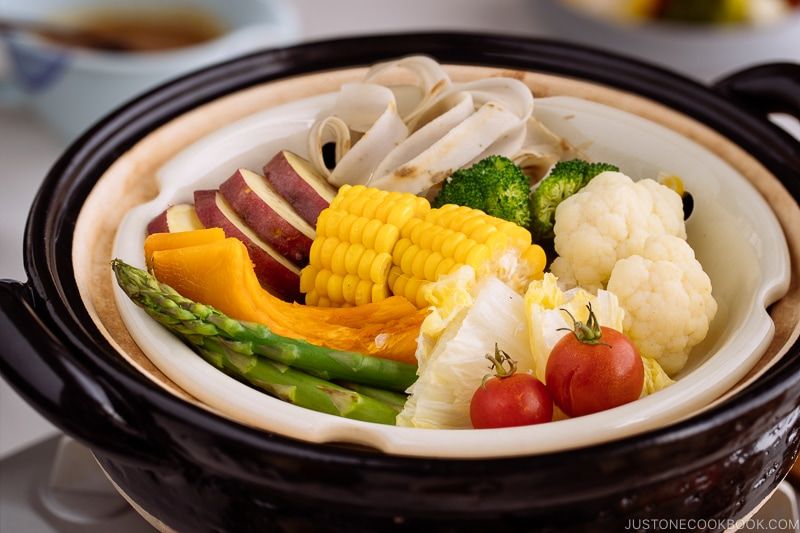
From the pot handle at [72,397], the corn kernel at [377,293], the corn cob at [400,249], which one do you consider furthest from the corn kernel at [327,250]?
the pot handle at [72,397]

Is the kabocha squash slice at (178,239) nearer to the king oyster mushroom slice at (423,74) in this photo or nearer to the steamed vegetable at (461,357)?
the steamed vegetable at (461,357)

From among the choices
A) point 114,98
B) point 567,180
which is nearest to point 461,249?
point 567,180

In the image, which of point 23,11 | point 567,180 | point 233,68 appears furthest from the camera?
point 23,11

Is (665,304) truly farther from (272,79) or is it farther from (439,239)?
(272,79)

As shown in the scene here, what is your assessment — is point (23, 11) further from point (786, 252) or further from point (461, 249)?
point (786, 252)

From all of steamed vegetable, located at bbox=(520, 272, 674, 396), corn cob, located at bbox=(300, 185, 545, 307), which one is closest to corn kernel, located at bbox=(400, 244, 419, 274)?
corn cob, located at bbox=(300, 185, 545, 307)
